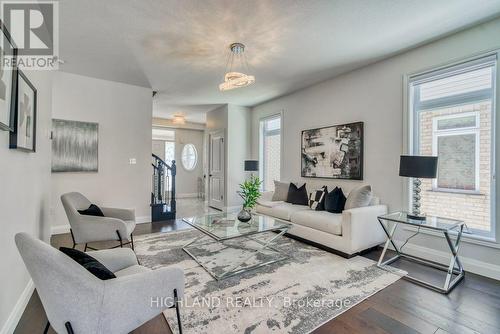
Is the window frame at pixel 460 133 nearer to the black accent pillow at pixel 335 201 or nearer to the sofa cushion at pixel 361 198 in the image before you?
the sofa cushion at pixel 361 198

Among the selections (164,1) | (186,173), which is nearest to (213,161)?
(186,173)

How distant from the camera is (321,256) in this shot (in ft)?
10.1

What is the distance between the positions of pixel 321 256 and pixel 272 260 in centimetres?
68

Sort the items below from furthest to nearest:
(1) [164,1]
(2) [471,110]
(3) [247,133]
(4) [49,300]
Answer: (3) [247,133] → (2) [471,110] → (1) [164,1] → (4) [49,300]

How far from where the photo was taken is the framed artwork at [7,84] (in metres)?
1.42

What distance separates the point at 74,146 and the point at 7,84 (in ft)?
10.0

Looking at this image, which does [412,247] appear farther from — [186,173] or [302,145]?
[186,173]

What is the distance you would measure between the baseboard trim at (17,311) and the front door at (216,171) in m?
4.35

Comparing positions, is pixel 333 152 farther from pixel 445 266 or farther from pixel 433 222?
pixel 445 266

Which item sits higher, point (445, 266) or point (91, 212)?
point (91, 212)

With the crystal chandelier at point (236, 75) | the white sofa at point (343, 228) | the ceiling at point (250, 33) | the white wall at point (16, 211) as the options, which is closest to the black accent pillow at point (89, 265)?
the white wall at point (16, 211)

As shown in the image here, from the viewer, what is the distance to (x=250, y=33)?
2.81 m

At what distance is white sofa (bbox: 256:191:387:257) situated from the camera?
2959mm

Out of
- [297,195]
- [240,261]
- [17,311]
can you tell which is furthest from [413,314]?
[17,311]
